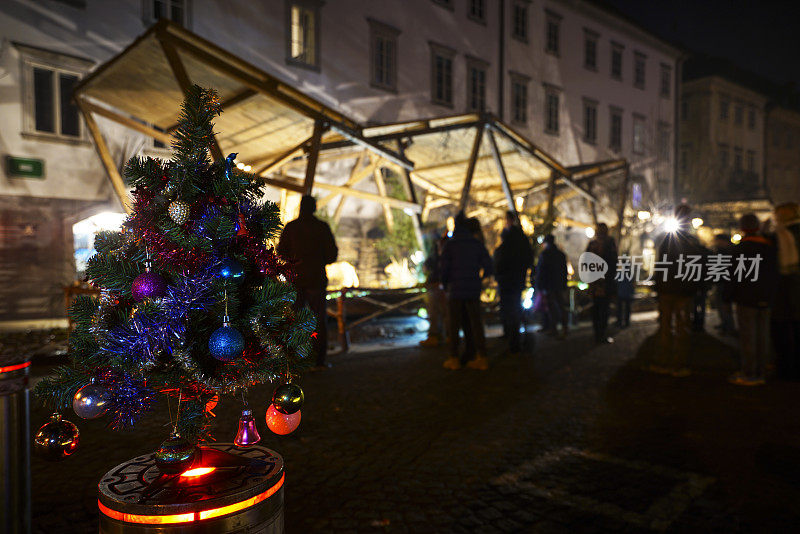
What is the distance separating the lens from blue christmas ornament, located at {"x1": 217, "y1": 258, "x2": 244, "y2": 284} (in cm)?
200

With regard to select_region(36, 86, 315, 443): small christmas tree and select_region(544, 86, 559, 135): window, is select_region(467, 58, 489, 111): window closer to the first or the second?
select_region(544, 86, 559, 135): window

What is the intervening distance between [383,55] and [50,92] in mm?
10271

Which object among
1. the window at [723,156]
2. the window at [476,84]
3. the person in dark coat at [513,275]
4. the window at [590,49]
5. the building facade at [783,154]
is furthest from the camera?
the building facade at [783,154]

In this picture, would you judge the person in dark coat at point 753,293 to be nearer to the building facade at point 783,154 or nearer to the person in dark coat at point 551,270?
the person in dark coat at point 551,270

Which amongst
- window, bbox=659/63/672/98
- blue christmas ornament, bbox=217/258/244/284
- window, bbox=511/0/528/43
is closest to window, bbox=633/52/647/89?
window, bbox=659/63/672/98

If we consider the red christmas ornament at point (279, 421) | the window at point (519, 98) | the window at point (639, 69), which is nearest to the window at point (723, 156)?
the window at point (639, 69)

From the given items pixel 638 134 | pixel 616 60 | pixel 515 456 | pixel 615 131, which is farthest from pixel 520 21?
pixel 515 456

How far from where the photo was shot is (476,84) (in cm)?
2255

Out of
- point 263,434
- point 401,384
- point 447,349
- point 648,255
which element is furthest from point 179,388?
point 648,255

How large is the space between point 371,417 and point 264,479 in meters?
3.26

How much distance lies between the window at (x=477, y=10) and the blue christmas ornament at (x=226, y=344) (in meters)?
22.8

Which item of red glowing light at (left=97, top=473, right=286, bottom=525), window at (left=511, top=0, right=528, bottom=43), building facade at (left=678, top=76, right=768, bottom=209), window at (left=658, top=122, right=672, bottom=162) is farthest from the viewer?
building facade at (left=678, top=76, right=768, bottom=209)

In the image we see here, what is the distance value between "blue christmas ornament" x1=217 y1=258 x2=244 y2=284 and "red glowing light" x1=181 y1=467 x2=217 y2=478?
2.26 feet

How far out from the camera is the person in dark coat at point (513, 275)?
8.69 metres
